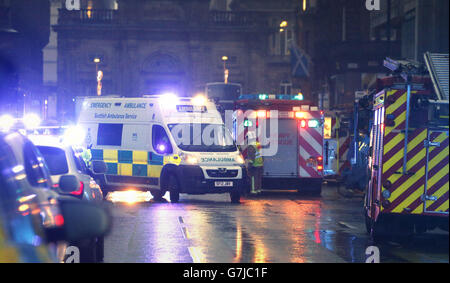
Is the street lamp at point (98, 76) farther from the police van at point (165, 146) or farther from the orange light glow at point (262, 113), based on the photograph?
the police van at point (165, 146)

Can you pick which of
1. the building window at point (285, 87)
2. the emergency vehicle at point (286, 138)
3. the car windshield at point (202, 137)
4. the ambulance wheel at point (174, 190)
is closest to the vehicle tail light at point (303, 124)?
the emergency vehicle at point (286, 138)

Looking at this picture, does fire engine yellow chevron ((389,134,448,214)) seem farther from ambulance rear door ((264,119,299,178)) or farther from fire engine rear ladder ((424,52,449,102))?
ambulance rear door ((264,119,299,178))

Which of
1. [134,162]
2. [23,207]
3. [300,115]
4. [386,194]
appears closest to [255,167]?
[300,115]

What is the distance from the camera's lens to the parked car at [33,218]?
14.6 ft

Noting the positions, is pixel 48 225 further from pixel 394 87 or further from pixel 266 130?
pixel 266 130

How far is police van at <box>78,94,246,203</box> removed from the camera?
22156mm

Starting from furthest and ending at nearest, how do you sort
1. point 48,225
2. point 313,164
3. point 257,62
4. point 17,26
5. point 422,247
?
point 257,62
point 17,26
point 313,164
point 422,247
point 48,225

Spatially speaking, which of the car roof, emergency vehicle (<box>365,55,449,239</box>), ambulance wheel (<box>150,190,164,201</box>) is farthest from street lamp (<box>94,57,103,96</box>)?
the car roof

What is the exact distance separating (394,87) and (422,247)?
241 centimetres

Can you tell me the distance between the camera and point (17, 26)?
67188mm

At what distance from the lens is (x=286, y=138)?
26.7 meters

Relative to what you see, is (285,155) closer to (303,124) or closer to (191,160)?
(303,124)

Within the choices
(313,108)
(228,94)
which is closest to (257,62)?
(228,94)
